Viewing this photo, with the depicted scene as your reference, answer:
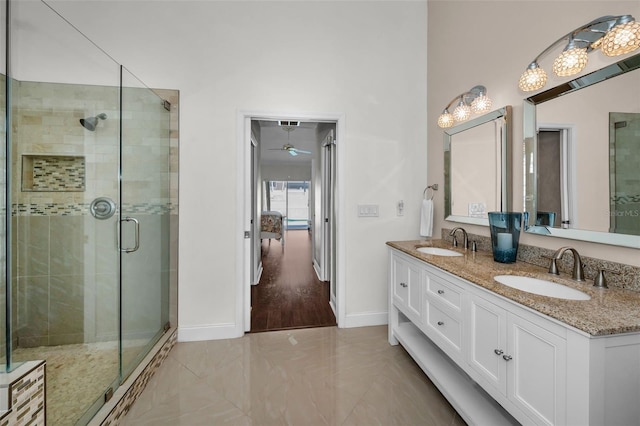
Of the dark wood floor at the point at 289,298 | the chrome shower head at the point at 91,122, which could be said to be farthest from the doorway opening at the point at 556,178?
the chrome shower head at the point at 91,122

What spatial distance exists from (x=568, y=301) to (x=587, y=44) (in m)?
1.20

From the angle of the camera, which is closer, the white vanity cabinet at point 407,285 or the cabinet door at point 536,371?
the cabinet door at point 536,371

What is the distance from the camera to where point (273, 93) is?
2457 mm

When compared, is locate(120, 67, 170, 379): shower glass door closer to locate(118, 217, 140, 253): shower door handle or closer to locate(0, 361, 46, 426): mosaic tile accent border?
locate(118, 217, 140, 253): shower door handle

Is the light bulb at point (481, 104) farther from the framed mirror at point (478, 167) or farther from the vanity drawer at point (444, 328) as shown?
the vanity drawer at point (444, 328)

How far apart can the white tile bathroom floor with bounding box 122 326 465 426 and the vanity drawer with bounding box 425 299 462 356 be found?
40cm

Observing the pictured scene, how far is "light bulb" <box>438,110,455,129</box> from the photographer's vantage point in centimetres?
226

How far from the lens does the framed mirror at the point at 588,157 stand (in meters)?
1.14

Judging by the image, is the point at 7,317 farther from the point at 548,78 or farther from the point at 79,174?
the point at 548,78

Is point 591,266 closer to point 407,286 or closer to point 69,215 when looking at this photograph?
point 407,286

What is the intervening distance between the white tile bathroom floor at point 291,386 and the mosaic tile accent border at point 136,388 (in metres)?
0.03

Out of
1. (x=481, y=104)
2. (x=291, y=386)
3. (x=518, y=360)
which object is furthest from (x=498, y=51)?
(x=291, y=386)

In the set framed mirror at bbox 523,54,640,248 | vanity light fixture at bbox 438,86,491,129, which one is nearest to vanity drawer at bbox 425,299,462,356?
framed mirror at bbox 523,54,640,248

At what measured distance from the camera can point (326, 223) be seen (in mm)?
3695
